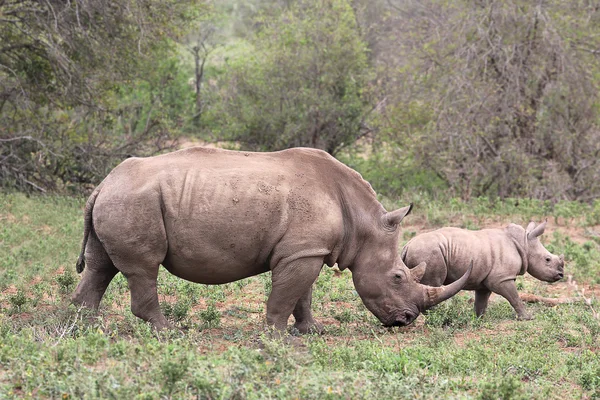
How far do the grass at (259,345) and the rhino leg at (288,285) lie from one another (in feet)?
0.94

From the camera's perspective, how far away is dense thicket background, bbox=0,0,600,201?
15703mm

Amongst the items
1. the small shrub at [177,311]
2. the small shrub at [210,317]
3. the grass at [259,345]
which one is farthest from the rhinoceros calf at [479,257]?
the small shrub at [177,311]

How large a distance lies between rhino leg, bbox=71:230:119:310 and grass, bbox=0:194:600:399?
0.18 m

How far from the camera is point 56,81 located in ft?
52.7

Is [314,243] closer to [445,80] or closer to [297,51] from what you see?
[445,80]

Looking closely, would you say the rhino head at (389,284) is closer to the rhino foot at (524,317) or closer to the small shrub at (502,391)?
the rhino foot at (524,317)

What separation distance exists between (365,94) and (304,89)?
166 cm

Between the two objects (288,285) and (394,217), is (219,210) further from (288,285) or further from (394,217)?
(394,217)

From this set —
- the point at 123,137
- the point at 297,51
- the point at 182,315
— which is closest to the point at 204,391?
the point at 182,315

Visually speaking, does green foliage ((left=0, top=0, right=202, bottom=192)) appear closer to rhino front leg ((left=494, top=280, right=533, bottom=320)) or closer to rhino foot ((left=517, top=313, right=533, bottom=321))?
rhino front leg ((left=494, top=280, right=533, bottom=320))

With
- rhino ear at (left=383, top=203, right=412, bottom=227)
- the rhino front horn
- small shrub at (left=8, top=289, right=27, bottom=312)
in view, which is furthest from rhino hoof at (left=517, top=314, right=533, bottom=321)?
small shrub at (left=8, top=289, right=27, bottom=312)

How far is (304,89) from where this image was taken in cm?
1973

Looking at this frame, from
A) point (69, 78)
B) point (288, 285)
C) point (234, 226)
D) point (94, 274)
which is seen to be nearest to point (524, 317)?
point (288, 285)

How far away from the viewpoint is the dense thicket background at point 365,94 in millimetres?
15703
